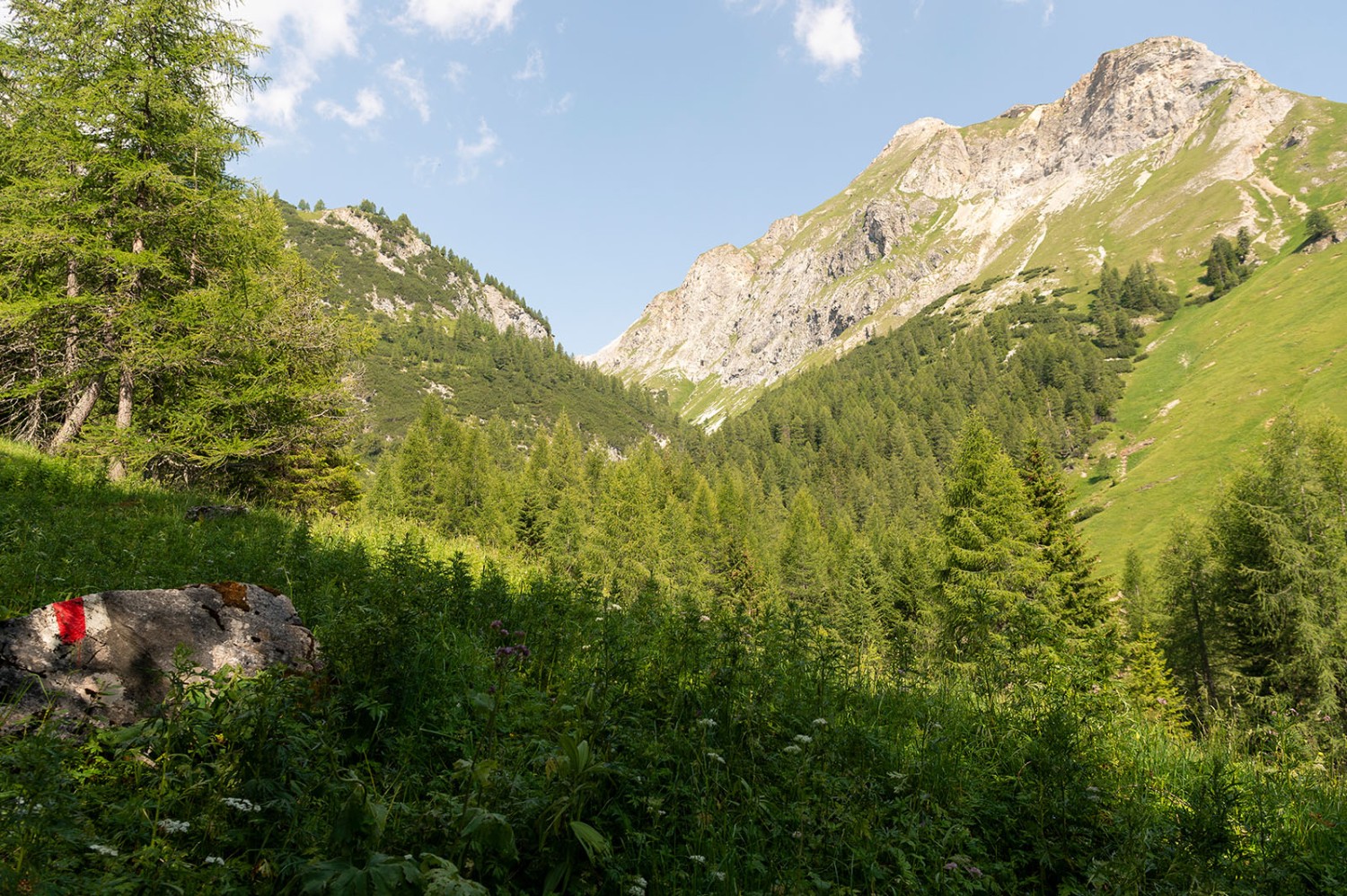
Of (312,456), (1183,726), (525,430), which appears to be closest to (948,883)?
(1183,726)

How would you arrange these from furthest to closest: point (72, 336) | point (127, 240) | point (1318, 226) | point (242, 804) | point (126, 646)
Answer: point (1318, 226) < point (127, 240) < point (72, 336) < point (126, 646) < point (242, 804)

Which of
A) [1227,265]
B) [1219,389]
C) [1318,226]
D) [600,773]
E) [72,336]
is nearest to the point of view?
[600,773]

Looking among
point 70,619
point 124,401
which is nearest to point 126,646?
point 70,619

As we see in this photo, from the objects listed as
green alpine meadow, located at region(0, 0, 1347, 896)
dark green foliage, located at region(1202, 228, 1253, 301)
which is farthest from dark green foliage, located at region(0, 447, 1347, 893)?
dark green foliage, located at region(1202, 228, 1253, 301)

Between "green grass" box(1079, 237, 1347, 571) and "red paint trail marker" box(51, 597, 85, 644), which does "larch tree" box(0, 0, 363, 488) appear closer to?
"red paint trail marker" box(51, 597, 85, 644)

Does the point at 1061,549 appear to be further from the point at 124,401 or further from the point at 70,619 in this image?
the point at 124,401

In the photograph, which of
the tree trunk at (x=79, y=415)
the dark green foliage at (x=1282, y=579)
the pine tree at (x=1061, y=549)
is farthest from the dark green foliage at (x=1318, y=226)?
the tree trunk at (x=79, y=415)

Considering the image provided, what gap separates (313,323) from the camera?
80.8 feet

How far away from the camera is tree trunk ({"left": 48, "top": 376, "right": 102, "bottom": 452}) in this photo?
1460cm

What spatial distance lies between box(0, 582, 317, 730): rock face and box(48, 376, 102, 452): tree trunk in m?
14.9

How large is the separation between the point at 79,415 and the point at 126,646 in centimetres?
1646

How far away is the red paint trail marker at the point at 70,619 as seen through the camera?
3.47 meters

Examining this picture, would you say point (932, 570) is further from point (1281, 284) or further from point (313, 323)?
point (1281, 284)

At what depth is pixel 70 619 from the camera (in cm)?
353
